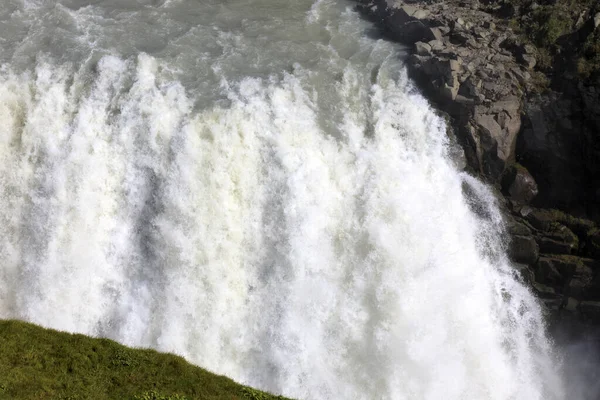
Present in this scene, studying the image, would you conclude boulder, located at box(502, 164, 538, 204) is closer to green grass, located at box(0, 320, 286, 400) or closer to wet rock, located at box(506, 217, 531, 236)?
wet rock, located at box(506, 217, 531, 236)

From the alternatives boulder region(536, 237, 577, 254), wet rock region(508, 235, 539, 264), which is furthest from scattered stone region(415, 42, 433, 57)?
boulder region(536, 237, 577, 254)

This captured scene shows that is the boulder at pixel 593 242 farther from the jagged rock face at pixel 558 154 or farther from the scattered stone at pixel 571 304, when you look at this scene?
the scattered stone at pixel 571 304

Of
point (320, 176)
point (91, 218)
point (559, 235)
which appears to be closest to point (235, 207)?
point (320, 176)

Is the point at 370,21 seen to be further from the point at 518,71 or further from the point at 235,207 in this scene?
the point at 235,207

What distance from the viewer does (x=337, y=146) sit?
23406 millimetres

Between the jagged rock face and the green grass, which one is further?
the jagged rock face

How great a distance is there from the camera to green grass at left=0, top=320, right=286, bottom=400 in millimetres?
14508

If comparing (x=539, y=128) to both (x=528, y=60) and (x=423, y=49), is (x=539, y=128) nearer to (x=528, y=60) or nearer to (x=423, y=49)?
(x=528, y=60)

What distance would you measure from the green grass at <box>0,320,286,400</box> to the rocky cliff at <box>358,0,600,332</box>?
13446 millimetres

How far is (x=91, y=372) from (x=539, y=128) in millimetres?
19344

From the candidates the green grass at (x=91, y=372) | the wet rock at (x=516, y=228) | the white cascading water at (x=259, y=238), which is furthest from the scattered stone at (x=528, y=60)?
the green grass at (x=91, y=372)

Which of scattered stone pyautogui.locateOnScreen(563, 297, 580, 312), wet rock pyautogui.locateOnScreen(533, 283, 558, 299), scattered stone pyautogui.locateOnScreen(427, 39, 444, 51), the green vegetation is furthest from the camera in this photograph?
scattered stone pyautogui.locateOnScreen(427, 39, 444, 51)

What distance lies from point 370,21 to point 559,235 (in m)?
13.6

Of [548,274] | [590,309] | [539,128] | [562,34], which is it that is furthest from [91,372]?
[562,34]
